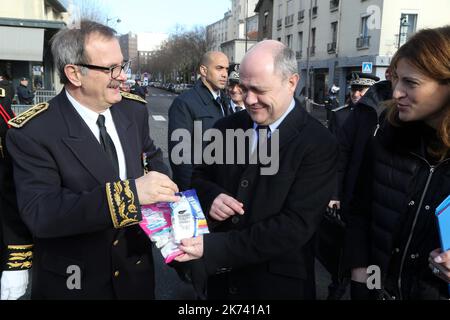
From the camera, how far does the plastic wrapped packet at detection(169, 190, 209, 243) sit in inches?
62.0

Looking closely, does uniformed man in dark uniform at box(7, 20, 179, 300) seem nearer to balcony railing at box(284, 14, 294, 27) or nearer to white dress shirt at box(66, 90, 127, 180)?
white dress shirt at box(66, 90, 127, 180)

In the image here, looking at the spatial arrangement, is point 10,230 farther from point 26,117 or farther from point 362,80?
point 362,80

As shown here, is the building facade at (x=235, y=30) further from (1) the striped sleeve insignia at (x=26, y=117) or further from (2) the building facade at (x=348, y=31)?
(1) the striped sleeve insignia at (x=26, y=117)

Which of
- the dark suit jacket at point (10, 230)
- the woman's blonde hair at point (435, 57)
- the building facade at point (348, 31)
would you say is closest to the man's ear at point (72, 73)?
the dark suit jacket at point (10, 230)

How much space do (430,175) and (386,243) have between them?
39cm

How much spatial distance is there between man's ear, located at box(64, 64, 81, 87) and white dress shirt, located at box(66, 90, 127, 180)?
100 mm

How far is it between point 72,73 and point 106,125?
306 mm

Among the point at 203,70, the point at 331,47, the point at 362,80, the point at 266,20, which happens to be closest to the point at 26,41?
the point at 203,70

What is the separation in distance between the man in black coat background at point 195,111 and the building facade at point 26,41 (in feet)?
26.2

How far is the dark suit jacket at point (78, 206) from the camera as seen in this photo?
1578 mm

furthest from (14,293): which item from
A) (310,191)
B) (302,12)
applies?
(302,12)

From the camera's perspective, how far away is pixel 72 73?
1831mm

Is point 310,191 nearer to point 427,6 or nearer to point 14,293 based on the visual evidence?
point 14,293

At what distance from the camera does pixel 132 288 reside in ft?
6.60
